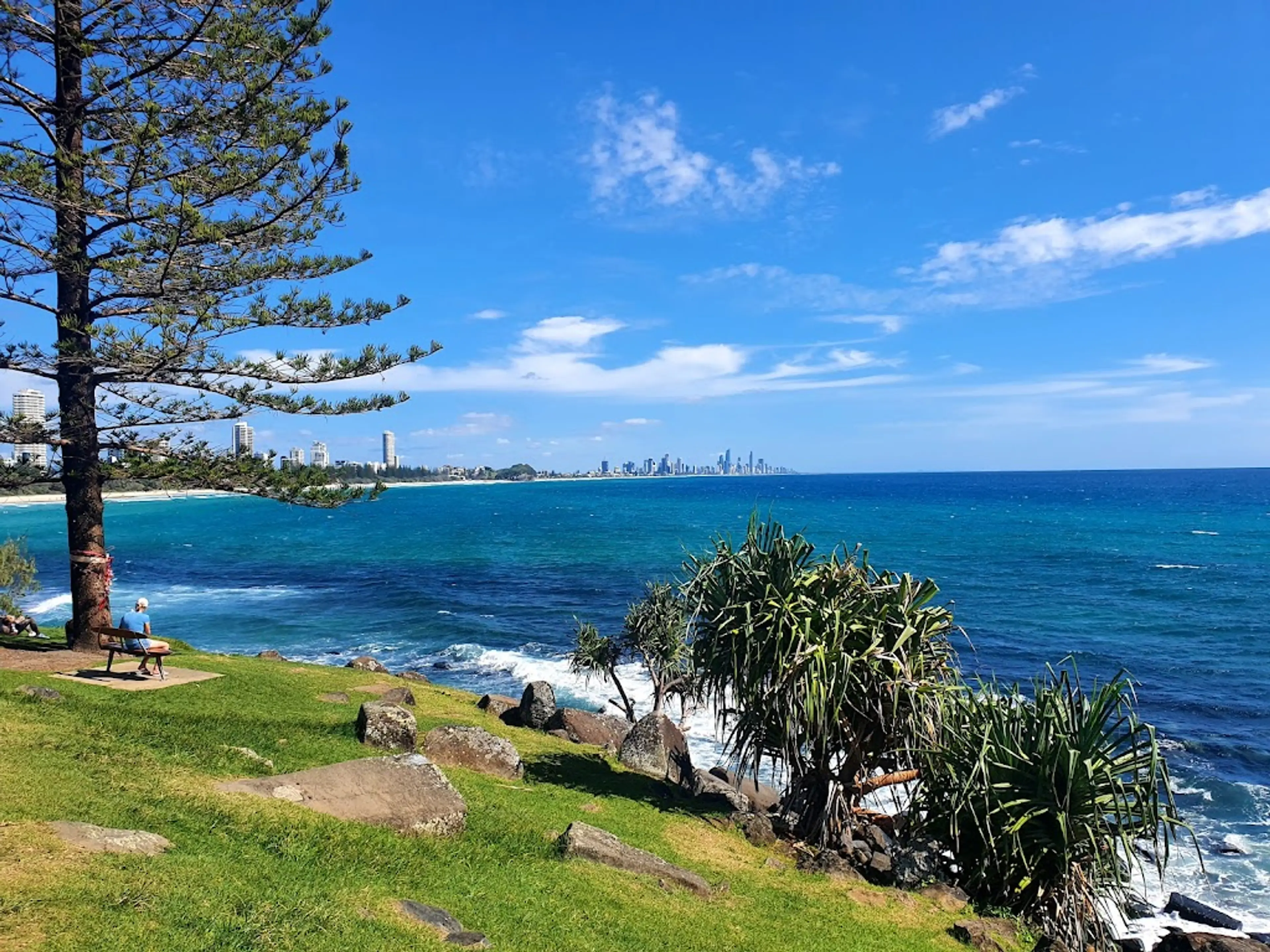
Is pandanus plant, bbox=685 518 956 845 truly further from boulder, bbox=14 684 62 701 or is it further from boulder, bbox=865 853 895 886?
boulder, bbox=14 684 62 701

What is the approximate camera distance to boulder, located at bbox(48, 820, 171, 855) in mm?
7355

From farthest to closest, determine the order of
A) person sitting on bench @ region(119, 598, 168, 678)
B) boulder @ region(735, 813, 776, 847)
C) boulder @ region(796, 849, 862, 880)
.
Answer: person sitting on bench @ region(119, 598, 168, 678) → boulder @ region(735, 813, 776, 847) → boulder @ region(796, 849, 862, 880)

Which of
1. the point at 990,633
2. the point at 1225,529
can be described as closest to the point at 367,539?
the point at 990,633

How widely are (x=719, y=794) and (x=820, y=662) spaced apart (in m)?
5.38

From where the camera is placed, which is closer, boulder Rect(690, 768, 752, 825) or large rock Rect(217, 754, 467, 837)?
large rock Rect(217, 754, 467, 837)

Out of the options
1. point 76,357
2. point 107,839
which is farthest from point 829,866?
point 76,357

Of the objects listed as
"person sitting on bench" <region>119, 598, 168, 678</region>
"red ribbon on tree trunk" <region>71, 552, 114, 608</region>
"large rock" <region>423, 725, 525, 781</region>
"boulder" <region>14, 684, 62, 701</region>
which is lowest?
"large rock" <region>423, 725, 525, 781</region>

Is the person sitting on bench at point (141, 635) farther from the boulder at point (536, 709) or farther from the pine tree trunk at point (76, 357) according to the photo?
the boulder at point (536, 709)

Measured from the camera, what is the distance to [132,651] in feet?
53.3

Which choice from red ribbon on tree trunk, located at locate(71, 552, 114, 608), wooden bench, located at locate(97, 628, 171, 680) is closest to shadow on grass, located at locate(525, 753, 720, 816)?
wooden bench, located at locate(97, 628, 171, 680)

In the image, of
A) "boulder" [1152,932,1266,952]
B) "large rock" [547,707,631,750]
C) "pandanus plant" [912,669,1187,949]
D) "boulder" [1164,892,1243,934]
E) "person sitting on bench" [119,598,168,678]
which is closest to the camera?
"pandanus plant" [912,669,1187,949]

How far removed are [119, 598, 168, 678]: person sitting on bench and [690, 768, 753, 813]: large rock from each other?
36.5 ft

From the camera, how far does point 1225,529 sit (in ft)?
302

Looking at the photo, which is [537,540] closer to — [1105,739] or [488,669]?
[488,669]
